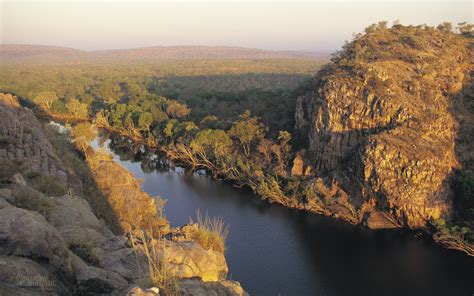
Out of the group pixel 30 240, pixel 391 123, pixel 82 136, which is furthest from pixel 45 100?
pixel 30 240

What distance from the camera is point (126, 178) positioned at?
26391 mm

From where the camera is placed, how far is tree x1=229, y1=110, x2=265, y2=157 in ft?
160

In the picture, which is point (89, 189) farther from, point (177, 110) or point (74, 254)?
point (177, 110)

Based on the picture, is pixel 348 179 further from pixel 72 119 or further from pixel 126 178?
pixel 72 119

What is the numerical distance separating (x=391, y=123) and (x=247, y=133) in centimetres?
1674

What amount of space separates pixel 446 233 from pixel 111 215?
25.6m

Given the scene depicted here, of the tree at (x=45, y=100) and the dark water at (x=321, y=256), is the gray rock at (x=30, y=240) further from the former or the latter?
the tree at (x=45, y=100)

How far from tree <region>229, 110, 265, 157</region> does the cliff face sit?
5.38 meters

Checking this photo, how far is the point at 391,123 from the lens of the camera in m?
39.4

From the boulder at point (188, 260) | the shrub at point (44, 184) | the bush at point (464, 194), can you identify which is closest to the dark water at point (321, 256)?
the bush at point (464, 194)

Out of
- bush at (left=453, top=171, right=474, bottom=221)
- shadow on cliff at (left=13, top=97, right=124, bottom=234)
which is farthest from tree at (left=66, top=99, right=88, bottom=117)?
bush at (left=453, top=171, right=474, bottom=221)

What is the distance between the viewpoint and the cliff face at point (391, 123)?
117 ft

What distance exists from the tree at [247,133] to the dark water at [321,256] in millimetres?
9457

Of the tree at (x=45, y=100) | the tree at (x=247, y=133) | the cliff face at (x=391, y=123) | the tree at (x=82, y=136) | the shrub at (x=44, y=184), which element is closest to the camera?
the shrub at (x=44, y=184)
